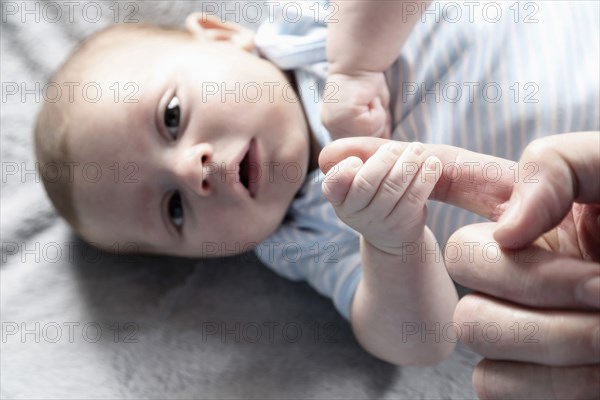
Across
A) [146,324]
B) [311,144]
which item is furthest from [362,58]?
[146,324]

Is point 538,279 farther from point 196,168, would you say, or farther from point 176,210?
point 176,210

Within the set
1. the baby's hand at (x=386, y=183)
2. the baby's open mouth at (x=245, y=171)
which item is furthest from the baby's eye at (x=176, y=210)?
the baby's hand at (x=386, y=183)

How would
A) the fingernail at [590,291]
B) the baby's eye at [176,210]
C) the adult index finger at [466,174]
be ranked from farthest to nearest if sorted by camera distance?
the baby's eye at [176,210]
the adult index finger at [466,174]
the fingernail at [590,291]

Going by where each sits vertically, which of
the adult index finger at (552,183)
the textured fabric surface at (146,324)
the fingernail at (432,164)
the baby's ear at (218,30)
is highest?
the adult index finger at (552,183)

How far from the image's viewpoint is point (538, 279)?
560 millimetres

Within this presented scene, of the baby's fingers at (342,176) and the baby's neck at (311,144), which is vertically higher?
the baby's fingers at (342,176)

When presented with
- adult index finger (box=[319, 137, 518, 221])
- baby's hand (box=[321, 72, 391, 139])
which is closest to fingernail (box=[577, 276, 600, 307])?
adult index finger (box=[319, 137, 518, 221])

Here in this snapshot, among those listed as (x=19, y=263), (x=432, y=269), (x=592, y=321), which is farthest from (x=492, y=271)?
(x=19, y=263)

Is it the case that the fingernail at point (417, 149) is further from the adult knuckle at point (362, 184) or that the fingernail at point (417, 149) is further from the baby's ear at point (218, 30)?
the baby's ear at point (218, 30)

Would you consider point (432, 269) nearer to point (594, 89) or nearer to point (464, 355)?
point (464, 355)

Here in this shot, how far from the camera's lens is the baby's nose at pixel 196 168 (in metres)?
0.90

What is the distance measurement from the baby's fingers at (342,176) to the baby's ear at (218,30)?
1.62ft

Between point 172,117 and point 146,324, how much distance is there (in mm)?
351

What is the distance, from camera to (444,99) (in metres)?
0.96
